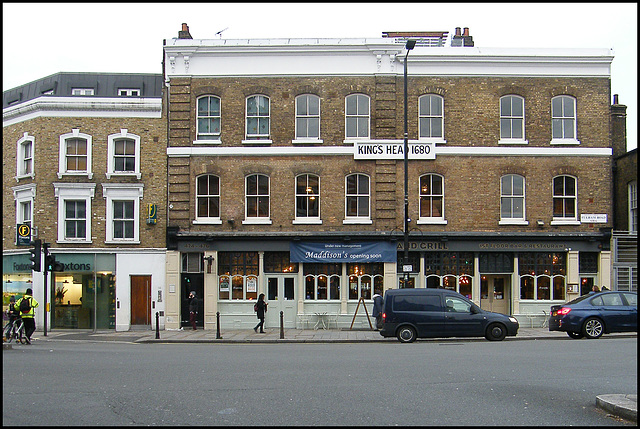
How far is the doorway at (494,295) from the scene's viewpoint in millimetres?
26750

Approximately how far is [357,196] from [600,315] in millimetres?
10858

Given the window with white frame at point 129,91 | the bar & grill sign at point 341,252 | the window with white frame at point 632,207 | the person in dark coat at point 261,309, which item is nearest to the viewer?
the person in dark coat at point 261,309

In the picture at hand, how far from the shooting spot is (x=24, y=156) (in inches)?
1104

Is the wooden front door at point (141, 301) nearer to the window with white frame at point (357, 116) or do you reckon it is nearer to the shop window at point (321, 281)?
the shop window at point (321, 281)

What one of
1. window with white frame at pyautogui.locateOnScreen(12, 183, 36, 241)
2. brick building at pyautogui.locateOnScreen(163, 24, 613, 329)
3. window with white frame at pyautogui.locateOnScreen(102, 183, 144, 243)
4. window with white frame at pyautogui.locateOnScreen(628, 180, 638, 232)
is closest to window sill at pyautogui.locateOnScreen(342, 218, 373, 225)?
brick building at pyautogui.locateOnScreen(163, 24, 613, 329)

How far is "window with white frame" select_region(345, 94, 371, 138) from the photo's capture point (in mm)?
26644

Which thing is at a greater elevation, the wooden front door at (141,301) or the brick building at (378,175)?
the brick building at (378,175)

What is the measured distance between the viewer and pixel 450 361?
45.9ft

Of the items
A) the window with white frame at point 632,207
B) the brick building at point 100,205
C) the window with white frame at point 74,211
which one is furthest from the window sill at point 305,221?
the window with white frame at point 632,207

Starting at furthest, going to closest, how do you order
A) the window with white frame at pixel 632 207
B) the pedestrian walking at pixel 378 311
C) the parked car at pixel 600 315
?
the window with white frame at pixel 632 207, the pedestrian walking at pixel 378 311, the parked car at pixel 600 315

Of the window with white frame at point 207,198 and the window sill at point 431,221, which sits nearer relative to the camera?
the window sill at point 431,221

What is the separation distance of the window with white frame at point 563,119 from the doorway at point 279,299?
12.7m

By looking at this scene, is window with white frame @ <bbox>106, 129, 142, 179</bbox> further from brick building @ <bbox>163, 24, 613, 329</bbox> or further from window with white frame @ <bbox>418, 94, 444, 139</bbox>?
window with white frame @ <bbox>418, 94, 444, 139</bbox>

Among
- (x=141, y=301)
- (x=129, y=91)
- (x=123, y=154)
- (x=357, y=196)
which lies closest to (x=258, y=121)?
(x=357, y=196)
